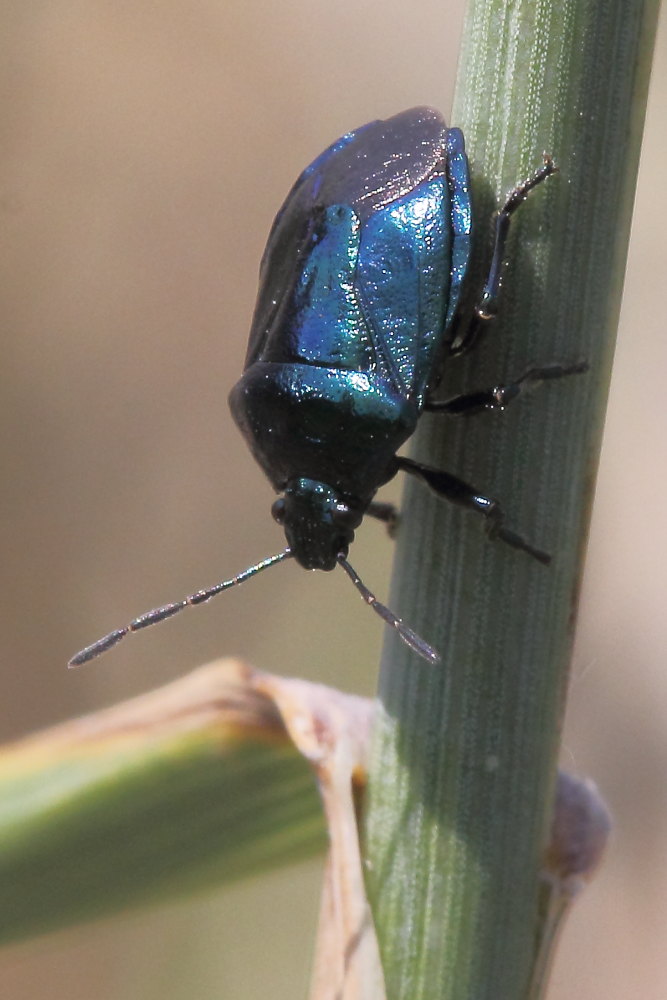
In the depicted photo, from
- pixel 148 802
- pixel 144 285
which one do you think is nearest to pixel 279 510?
pixel 148 802

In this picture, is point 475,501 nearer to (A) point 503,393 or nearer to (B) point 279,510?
(A) point 503,393

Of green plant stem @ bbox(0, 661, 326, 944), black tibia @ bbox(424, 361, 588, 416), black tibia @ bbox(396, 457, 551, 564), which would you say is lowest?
green plant stem @ bbox(0, 661, 326, 944)

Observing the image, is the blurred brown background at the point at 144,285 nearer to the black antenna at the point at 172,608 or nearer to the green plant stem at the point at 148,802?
the black antenna at the point at 172,608

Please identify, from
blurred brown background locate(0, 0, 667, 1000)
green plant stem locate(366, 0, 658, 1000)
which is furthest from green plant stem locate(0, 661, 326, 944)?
blurred brown background locate(0, 0, 667, 1000)

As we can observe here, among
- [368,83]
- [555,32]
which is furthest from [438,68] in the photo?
[555,32]

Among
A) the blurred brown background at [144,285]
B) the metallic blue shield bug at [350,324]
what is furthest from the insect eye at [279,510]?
the blurred brown background at [144,285]

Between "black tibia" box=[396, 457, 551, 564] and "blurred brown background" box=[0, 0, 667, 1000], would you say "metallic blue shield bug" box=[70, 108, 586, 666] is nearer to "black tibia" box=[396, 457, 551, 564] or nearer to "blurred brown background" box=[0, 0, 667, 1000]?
"black tibia" box=[396, 457, 551, 564]
